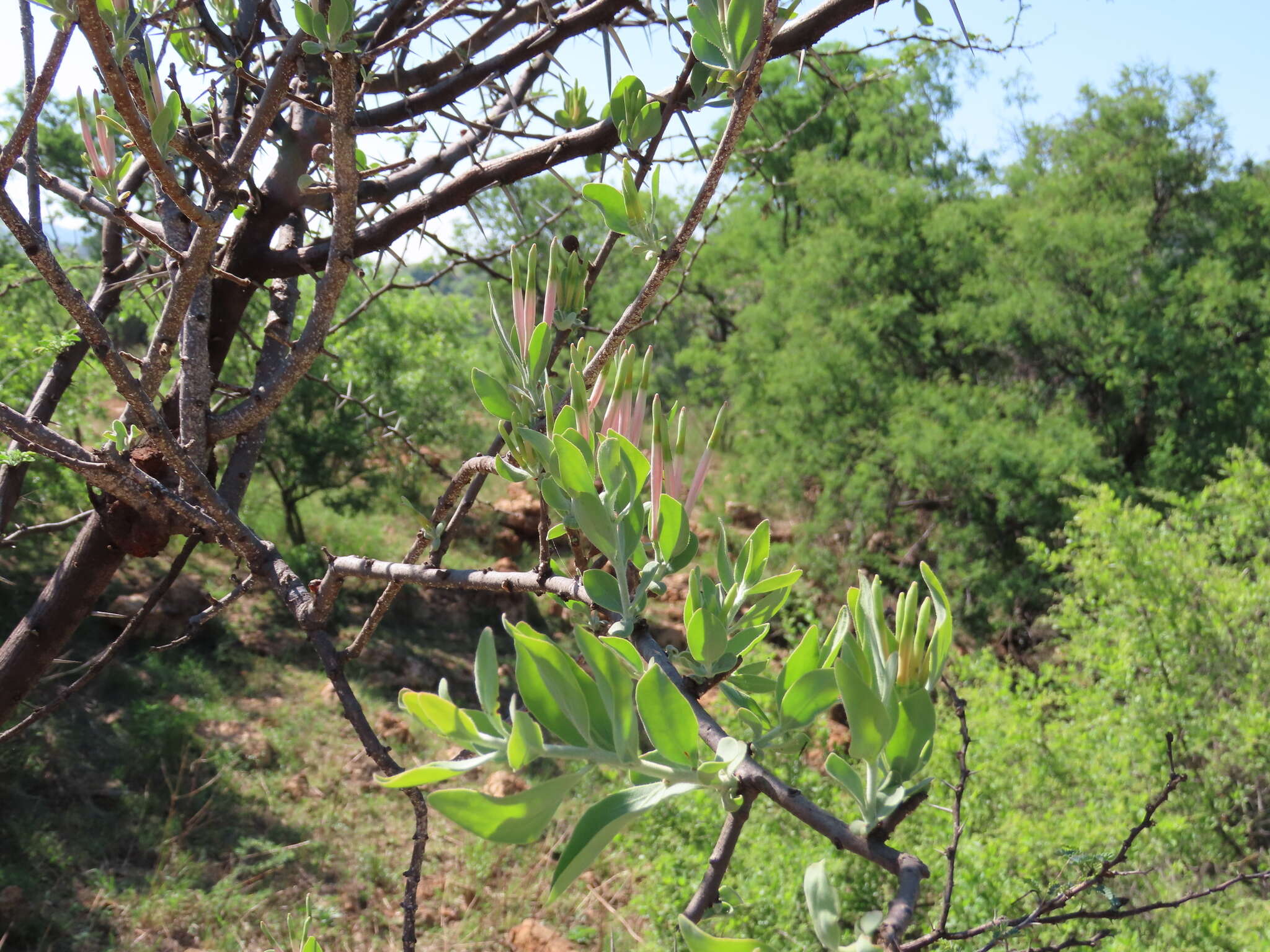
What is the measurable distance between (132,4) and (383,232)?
451 mm

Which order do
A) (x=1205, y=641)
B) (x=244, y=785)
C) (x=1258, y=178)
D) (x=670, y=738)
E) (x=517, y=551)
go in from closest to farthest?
(x=670, y=738), (x=1205, y=641), (x=244, y=785), (x=1258, y=178), (x=517, y=551)

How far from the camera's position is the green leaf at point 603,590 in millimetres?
556

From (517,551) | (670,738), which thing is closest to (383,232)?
(670,738)

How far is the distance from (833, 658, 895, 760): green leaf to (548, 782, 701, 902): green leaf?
76mm

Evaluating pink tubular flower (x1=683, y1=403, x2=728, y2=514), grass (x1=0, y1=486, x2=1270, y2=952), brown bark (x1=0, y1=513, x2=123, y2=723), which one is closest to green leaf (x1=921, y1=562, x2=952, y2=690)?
pink tubular flower (x1=683, y1=403, x2=728, y2=514)

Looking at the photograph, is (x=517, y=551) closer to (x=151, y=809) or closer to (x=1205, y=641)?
(x=151, y=809)

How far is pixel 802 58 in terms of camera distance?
49.4 inches

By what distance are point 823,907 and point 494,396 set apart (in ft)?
1.49

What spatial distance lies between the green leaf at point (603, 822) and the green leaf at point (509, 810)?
0.02 m

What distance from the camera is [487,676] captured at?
0.45 meters

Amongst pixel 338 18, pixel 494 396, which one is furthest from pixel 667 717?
pixel 338 18

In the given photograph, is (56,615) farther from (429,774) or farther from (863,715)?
(863,715)

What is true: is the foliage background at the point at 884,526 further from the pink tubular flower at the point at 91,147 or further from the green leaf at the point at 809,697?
the green leaf at the point at 809,697

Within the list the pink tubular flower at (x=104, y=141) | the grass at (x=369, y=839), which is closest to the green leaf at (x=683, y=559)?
the pink tubular flower at (x=104, y=141)
